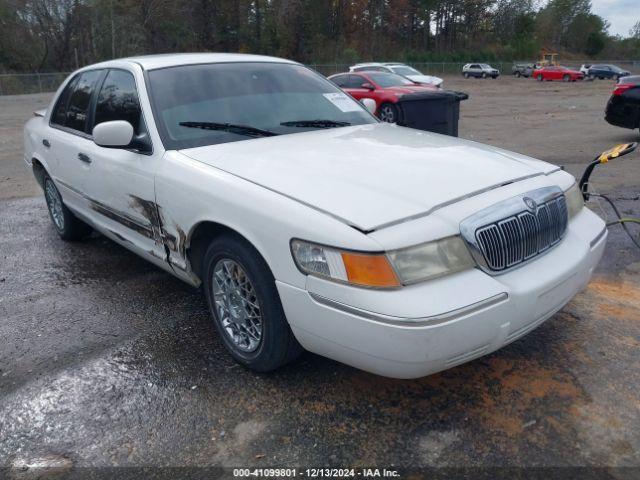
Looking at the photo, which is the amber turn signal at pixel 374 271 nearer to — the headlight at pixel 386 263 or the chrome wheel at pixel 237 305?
the headlight at pixel 386 263

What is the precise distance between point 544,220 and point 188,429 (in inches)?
78.9

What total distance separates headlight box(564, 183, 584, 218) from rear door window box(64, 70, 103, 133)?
345 cm

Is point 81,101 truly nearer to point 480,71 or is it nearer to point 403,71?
point 403,71

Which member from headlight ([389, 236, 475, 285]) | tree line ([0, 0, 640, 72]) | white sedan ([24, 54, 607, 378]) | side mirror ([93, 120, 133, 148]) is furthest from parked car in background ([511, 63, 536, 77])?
headlight ([389, 236, 475, 285])

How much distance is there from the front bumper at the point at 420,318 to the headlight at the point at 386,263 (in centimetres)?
4

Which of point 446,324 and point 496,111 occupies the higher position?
Answer: point 446,324

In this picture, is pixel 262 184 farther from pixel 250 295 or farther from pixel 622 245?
pixel 622 245

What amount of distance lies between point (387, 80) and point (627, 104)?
19.8 feet

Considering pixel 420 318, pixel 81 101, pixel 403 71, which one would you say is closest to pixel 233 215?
pixel 420 318

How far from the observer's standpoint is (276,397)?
2.90 metres

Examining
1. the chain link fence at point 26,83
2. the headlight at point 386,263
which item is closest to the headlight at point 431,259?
the headlight at point 386,263

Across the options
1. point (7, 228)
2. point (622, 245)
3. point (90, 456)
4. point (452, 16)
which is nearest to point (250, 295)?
point (90, 456)

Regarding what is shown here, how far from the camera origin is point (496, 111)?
61.8ft

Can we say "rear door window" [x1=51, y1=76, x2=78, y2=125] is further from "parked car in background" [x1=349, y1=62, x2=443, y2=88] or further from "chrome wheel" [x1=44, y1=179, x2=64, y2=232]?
"parked car in background" [x1=349, y1=62, x2=443, y2=88]
